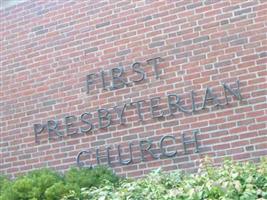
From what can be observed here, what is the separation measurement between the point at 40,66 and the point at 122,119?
1574mm

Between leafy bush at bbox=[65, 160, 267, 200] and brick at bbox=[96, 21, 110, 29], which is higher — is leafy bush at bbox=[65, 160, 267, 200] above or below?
below

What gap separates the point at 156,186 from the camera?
489 centimetres

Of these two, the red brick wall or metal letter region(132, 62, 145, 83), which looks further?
metal letter region(132, 62, 145, 83)

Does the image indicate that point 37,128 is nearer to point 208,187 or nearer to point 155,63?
point 155,63

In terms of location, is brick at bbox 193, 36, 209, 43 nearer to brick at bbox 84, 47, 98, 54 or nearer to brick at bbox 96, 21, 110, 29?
brick at bbox 96, 21, 110, 29

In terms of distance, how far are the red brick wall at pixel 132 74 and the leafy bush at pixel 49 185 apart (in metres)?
0.68

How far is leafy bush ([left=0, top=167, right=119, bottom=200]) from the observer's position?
5621 millimetres

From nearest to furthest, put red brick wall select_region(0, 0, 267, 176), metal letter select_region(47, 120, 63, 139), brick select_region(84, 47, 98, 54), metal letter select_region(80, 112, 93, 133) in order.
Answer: red brick wall select_region(0, 0, 267, 176) < metal letter select_region(80, 112, 93, 133) < brick select_region(84, 47, 98, 54) < metal letter select_region(47, 120, 63, 139)

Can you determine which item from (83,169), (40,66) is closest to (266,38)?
(83,169)

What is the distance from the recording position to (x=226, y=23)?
253 inches

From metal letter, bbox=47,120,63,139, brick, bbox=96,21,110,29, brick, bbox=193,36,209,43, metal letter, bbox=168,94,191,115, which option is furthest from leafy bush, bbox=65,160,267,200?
brick, bbox=96,21,110,29

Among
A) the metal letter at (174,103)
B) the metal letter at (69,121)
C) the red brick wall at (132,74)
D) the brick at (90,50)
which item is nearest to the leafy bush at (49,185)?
the red brick wall at (132,74)

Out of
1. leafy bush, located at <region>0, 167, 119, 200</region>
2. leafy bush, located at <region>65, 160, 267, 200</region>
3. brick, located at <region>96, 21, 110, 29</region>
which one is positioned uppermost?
brick, located at <region>96, 21, 110, 29</region>

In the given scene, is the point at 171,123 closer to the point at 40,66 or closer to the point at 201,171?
the point at 201,171
